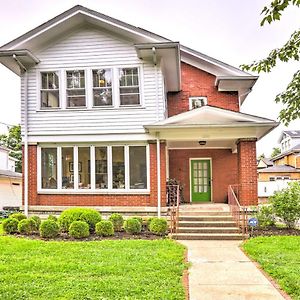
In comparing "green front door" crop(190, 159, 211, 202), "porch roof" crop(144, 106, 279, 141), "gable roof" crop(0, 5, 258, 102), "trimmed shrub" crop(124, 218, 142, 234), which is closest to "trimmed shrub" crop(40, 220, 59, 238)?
"trimmed shrub" crop(124, 218, 142, 234)

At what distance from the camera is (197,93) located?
17.6m

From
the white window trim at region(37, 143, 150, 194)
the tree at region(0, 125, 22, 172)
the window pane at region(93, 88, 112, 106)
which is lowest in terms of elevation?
the white window trim at region(37, 143, 150, 194)

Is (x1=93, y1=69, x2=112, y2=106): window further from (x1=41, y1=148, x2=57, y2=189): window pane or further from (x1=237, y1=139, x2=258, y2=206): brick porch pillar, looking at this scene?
(x1=237, y1=139, x2=258, y2=206): brick porch pillar

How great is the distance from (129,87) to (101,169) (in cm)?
322

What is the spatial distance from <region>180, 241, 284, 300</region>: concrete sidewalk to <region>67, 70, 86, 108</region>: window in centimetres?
737

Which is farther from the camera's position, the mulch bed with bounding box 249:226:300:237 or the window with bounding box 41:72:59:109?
the window with bounding box 41:72:59:109

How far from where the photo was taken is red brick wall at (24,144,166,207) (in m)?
13.6

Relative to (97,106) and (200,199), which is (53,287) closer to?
(97,106)

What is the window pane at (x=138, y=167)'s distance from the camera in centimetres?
1378

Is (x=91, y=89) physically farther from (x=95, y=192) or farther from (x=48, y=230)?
(x=48, y=230)

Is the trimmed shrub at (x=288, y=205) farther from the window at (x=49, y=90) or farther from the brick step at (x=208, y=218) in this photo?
the window at (x=49, y=90)

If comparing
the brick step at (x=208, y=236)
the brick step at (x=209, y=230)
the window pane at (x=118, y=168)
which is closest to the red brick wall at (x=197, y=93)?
the window pane at (x=118, y=168)

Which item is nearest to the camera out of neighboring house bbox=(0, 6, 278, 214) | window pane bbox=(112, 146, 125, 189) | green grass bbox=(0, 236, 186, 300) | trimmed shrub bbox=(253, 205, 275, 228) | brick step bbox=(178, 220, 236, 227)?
green grass bbox=(0, 236, 186, 300)

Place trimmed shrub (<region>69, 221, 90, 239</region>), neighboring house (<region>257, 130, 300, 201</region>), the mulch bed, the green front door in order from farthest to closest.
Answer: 1. neighboring house (<region>257, 130, 300, 201</region>)
2. the green front door
3. the mulch bed
4. trimmed shrub (<region>69, 221, 90, 239</region>)
